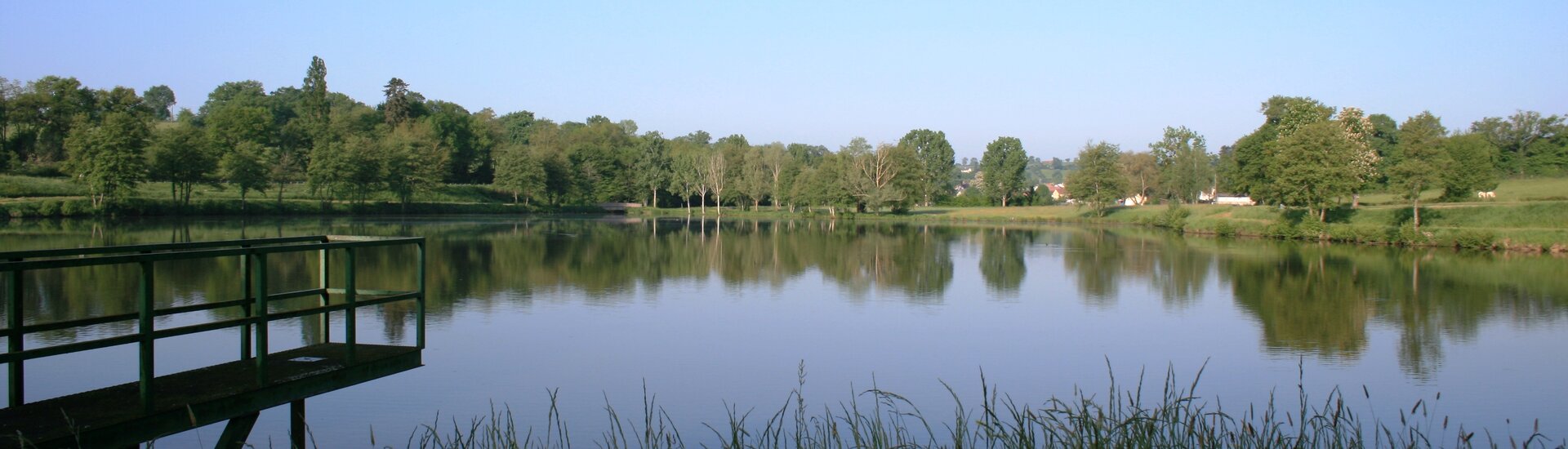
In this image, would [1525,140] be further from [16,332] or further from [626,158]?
[16,332]

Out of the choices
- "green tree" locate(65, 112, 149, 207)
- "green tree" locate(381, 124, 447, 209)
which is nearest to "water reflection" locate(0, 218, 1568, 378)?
"green tree" locate(65, 112, 149, 207)

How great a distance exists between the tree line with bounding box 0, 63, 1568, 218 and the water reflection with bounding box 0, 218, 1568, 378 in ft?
31.0

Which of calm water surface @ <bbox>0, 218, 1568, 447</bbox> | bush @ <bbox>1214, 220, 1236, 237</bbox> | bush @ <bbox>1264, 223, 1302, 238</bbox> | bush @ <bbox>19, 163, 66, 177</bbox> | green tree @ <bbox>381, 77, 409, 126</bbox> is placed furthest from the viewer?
green tree @ <bbox>381, 77, 409, 126</bbox>

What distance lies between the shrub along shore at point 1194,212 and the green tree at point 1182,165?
28.6 feet

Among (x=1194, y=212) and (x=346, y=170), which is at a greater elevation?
(x=346, y=170)

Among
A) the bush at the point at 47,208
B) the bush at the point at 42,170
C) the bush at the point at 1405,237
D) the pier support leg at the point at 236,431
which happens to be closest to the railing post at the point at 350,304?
the pier support leg at the point at 236,431

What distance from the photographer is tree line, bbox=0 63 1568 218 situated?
50469 millimetres

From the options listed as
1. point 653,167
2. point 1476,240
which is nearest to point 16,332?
point 1476,240

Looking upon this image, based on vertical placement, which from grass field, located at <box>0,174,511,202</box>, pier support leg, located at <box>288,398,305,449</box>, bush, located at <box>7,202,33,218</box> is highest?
grass field, located at <box>0,174,511,202</box>

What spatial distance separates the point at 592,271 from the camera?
1009 inches

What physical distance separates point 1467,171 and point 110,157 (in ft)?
228

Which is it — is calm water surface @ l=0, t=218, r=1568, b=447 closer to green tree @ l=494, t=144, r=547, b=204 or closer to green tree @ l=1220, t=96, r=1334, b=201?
green tree @ l=1220, t=96, r=1334, b=201

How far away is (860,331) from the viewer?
15.9 meters

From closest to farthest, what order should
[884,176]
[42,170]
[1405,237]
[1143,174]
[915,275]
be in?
[915,275], [1405,237], [42,170], [884,176], [1143,174]
